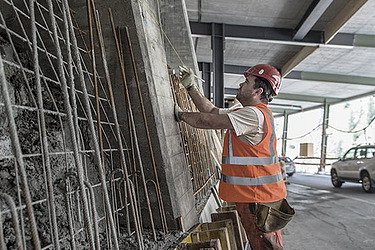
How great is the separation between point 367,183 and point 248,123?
11.5 metres

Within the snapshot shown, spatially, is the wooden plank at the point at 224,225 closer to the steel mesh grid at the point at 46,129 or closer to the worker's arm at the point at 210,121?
the steel mesh grid at the point at 46,129

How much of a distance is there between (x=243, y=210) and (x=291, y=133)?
109 ft

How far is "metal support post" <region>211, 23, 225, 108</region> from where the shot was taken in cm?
1091

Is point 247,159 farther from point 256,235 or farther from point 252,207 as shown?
point 256,235

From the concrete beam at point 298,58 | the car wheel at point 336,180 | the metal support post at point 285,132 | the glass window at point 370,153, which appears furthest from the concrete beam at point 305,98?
the glass window at point 370,153

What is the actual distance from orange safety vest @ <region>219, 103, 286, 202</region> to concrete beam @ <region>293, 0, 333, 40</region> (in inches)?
259

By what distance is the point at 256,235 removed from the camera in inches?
131

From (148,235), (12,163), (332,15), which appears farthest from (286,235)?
(332,15)

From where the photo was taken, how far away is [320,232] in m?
7.01

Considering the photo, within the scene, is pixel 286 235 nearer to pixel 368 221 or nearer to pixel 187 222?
pixel 368 221

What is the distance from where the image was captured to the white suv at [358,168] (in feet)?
41.2

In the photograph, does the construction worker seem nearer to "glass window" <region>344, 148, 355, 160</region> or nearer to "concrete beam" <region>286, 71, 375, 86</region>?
"glass window" <region>344, 148, 355, 160</region>

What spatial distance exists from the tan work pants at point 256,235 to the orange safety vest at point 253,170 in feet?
0.52

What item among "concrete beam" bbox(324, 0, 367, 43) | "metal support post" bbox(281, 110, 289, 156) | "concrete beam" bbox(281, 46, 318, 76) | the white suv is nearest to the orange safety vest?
"concrete beam" bbox(324, 0, 367, 43)
